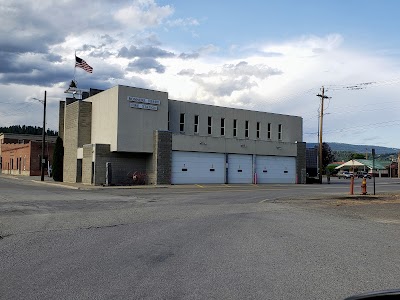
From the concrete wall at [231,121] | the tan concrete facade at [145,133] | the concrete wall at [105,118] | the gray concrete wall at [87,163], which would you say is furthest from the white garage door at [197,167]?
the gray concrete wall at [87,163]

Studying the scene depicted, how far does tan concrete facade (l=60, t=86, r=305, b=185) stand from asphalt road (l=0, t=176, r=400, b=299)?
23134 millimetres

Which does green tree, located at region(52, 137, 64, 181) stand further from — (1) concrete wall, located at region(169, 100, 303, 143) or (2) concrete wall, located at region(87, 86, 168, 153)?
(1) concrete wall, located at region(169, 100, 303, 143)

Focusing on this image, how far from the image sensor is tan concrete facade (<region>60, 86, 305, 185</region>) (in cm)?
3866

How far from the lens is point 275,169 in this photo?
49438mm

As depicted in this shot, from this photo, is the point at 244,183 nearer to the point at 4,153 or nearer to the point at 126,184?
the point at 126,184

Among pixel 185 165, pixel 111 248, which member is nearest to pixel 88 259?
pixel 111 248

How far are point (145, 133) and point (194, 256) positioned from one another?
1242 inches

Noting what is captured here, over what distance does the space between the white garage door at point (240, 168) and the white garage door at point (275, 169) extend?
47.4 inches

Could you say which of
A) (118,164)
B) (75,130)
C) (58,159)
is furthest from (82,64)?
(118,164)

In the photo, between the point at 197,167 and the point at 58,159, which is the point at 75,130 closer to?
the point at 58,159

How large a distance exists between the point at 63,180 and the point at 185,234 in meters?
39.3

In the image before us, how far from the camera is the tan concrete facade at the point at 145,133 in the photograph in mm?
38656

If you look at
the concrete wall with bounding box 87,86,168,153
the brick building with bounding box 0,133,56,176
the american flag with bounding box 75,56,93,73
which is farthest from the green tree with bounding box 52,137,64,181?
the brick building with bounding box 0,133,56,176

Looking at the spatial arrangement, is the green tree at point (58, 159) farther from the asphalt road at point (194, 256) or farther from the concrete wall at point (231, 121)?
the asphalt road at point (194, 256)
